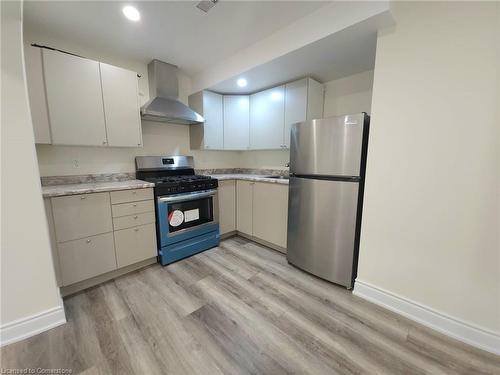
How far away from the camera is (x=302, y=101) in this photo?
8.20ft

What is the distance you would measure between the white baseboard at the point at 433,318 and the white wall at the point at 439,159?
0.03 m

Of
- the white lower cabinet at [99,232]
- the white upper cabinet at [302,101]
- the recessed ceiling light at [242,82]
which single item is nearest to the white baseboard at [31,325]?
the white lower cabinet at [99,232]

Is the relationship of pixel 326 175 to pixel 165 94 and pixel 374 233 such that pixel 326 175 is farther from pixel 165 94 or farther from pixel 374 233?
pixel 165 94

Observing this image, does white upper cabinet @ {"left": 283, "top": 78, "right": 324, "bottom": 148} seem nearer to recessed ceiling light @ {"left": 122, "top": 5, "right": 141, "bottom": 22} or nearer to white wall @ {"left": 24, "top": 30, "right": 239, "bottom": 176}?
white wall @ {"left": 24, "top": 30, "right": 239, "bottom": 176}

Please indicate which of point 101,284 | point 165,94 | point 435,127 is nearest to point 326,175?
point 435,127

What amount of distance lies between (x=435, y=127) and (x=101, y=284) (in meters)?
3.03

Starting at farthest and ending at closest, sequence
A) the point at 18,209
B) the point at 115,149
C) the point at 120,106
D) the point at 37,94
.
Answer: the point at 115,149, the point at 120,106, the point at 37,94, the point at 18,209

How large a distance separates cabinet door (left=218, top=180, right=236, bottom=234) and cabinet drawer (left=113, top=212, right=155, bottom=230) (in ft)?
3.04

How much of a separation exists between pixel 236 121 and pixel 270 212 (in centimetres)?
152

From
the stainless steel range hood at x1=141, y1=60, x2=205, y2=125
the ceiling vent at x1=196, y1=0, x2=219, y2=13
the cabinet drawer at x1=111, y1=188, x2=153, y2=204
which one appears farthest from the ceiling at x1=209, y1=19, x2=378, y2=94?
the cabinet drawer at x1=111, y1=188, x2=153, y2=204

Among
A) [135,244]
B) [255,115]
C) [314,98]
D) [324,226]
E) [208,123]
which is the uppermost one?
[314,98]

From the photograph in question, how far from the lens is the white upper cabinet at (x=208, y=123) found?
9.57 feet

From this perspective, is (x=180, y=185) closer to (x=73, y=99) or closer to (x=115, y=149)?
(x=115, y=149)

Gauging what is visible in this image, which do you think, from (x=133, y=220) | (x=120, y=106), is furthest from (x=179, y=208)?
(x=120, y=106)
